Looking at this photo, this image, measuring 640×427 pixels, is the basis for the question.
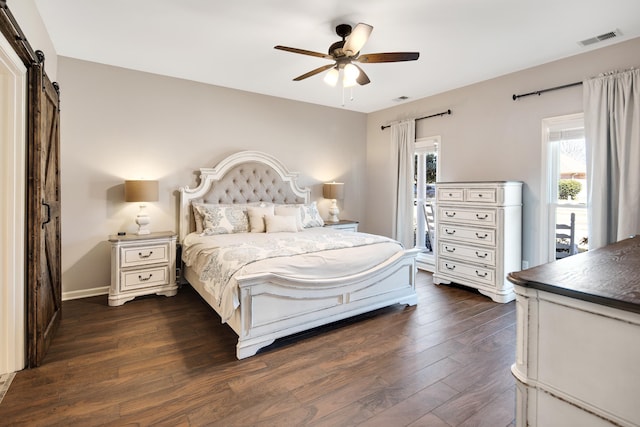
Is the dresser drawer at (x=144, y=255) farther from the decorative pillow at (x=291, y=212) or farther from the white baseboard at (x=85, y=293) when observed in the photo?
the decorative pillow at (x=291, y=212)

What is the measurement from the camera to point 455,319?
314cm

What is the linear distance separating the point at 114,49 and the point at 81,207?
1733 mm

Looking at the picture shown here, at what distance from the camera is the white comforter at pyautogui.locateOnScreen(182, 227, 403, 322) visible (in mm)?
2541

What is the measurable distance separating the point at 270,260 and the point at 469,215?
258 cm

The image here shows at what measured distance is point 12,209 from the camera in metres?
2.04

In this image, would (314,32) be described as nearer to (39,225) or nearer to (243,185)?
(243,185)

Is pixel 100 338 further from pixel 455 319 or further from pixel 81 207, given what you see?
pixel 455 319

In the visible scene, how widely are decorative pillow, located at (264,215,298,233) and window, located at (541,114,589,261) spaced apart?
2.95 meters

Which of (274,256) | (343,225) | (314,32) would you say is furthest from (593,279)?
(343,225)

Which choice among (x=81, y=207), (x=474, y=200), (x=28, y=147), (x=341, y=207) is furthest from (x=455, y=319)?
(x=81, y=207)

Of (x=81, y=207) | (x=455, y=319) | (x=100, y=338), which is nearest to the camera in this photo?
(x=100, y=338)

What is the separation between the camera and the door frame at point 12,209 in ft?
6.64

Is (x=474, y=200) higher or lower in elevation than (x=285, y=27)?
lower

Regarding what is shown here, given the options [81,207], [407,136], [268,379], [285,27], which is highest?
[285,27]
